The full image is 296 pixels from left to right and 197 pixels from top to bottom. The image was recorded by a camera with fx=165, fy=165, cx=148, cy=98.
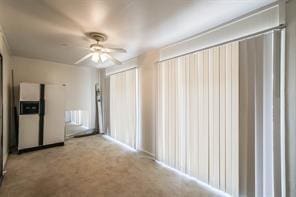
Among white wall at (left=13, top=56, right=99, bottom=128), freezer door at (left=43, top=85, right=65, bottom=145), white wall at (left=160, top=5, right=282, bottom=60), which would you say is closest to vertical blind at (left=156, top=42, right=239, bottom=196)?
white wall at (left=160, top=5, right=282, bottom=60)

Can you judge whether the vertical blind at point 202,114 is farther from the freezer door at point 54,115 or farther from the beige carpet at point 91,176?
the freezer door at point 54,115

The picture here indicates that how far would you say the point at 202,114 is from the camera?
2.73 m

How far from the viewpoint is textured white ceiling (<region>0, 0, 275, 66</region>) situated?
75.8 inches

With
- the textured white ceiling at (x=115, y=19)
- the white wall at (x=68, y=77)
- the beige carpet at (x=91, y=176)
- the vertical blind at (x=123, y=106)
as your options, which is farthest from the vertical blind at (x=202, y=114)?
the white wall at (x=68, y=77)

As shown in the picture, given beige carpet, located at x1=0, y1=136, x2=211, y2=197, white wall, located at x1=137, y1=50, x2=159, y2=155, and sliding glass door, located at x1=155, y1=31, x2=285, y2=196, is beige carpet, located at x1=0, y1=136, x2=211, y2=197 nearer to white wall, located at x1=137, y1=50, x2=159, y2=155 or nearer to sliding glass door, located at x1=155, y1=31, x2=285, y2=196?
white wall, located at x1=137, y1=50, x2=159, y2=155

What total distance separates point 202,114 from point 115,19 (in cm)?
197

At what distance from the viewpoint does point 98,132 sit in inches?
242

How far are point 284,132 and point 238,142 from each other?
57 cm

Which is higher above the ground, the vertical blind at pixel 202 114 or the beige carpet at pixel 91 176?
the vertical blind at pixel 202 114

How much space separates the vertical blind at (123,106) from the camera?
4.53 m

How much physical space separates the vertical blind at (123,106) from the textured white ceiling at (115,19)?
150 cm

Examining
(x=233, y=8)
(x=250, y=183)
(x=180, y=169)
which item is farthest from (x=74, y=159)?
(x=233, y=8)

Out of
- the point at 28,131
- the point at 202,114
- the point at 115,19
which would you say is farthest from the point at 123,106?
the point at 115,19

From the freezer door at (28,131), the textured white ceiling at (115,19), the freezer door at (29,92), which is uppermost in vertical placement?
the textured white ceiling at (115,19)
